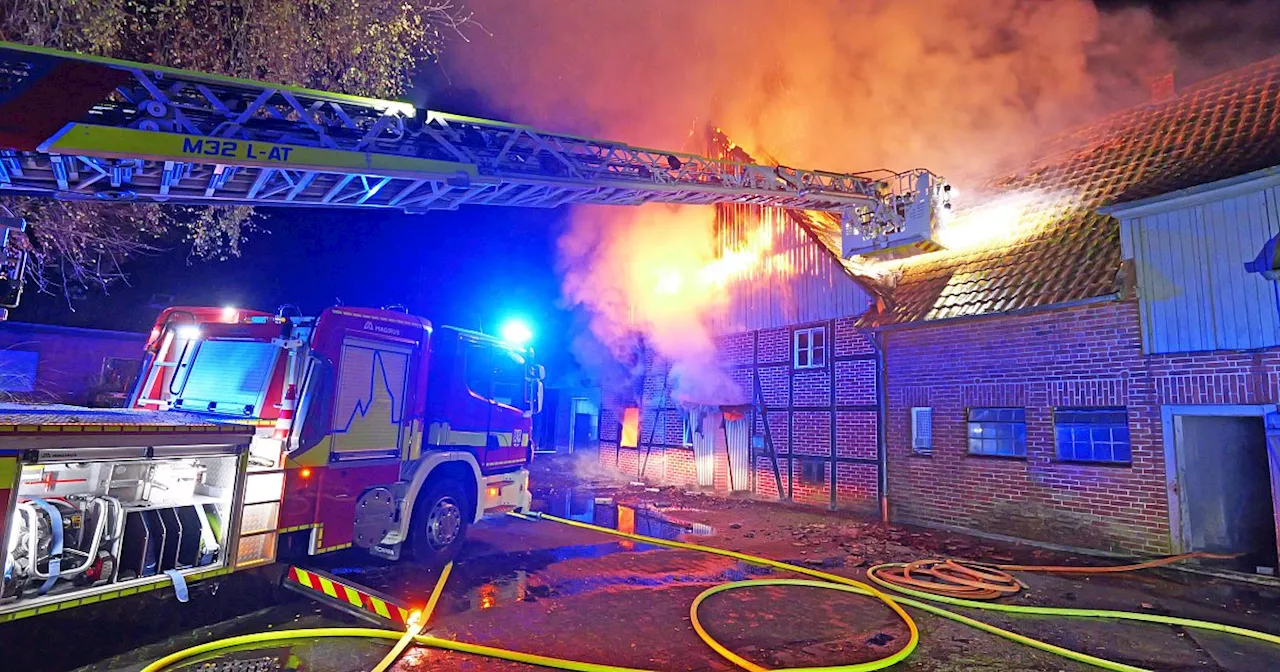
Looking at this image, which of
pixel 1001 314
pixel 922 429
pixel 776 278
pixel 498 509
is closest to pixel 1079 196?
pixel 1001 314

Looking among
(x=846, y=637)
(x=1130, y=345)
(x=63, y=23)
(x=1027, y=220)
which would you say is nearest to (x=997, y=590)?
(x=846, y=637)

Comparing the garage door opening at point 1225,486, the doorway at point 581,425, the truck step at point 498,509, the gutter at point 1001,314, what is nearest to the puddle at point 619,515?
the truck step at point 498,509

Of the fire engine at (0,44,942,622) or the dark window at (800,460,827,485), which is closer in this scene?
the fire engine at (0,44,942,622)

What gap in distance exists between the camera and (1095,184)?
10555mm

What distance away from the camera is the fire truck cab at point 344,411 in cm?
598

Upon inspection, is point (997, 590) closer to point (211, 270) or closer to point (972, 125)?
point (972, 125)

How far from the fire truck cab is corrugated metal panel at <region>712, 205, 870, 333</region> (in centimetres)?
803

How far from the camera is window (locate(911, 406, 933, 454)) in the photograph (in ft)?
37.1

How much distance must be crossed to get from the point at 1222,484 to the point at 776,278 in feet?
28.1

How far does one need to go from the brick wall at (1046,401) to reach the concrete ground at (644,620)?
970mm

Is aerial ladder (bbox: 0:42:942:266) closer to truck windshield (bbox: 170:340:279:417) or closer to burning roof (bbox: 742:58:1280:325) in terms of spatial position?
truck windshield (bbox: 170:340:279:417)

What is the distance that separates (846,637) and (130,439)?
604 centimetres

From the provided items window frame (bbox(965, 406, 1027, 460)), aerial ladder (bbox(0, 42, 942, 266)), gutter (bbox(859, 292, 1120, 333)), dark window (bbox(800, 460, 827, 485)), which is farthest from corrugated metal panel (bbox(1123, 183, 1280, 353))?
aerial ladder (bbox(0, 42, 942, 266))

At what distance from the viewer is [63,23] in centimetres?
600
